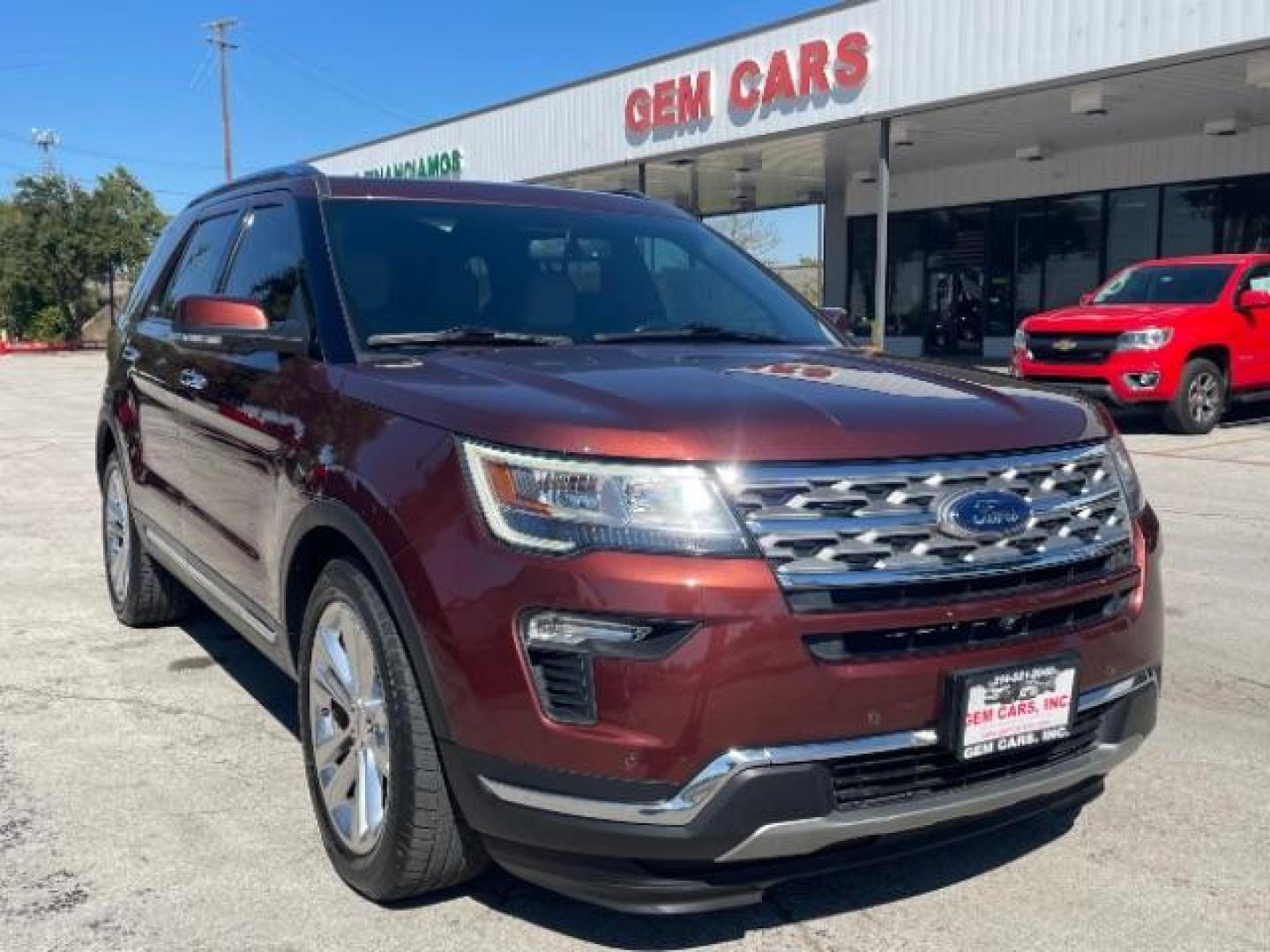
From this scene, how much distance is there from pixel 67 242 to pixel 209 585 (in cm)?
4319

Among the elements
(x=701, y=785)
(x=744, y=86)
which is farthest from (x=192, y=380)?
(x=744, y=86)

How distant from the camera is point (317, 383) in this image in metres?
3.19

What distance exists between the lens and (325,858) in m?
3.16

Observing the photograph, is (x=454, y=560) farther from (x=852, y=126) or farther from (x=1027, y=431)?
(x=852, y=126)

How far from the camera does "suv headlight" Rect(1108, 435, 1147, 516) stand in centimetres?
296

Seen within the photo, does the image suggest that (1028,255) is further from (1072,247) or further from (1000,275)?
(1072,247)

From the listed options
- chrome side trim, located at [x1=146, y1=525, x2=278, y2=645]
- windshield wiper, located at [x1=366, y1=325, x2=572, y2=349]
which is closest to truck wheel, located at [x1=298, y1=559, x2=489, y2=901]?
chrome side trim, located at [x1=146, y1=525, x2=278, y2=645]

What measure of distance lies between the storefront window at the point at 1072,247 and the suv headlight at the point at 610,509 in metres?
21.7

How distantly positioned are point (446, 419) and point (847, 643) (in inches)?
38.9

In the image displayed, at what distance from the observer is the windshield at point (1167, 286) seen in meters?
12.5

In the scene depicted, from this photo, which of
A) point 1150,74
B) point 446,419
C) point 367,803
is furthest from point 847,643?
point 1150,74

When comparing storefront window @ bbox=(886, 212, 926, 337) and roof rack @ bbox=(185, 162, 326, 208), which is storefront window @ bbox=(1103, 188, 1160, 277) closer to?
storefront window @ bbox=(886, 212, 926, 337)

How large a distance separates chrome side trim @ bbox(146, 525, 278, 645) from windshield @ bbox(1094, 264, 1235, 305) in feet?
36.1

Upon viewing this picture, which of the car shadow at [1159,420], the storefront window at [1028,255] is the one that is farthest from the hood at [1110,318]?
the storefront window at [1028,255]
